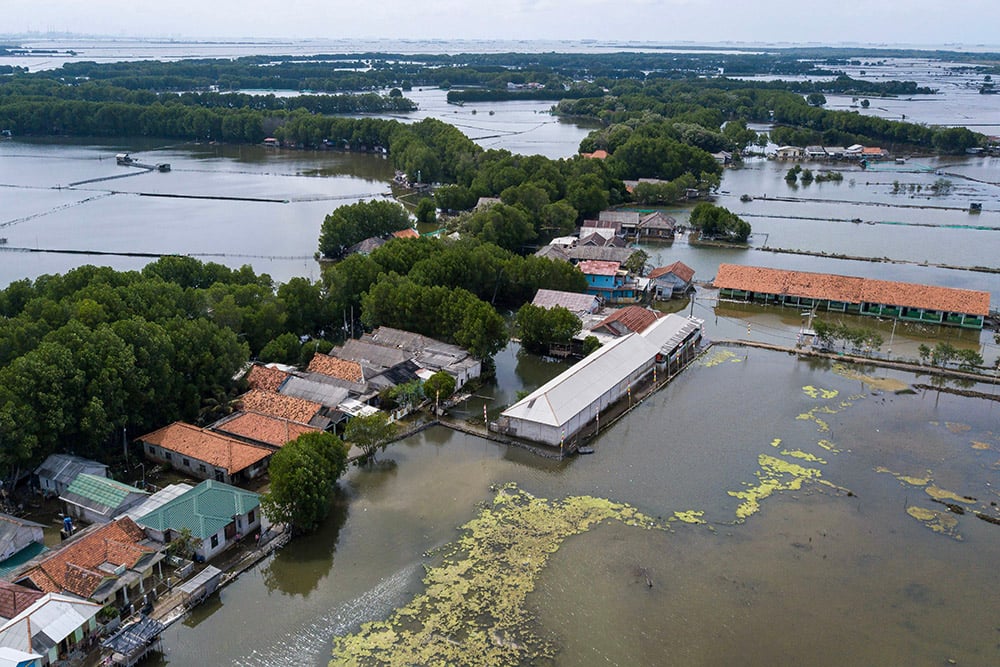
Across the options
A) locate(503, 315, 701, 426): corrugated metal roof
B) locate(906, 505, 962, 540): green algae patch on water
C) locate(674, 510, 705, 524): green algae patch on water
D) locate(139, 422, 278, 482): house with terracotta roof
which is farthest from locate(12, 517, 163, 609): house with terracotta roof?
locate(906, 505, 962, 540): green algae patch on water

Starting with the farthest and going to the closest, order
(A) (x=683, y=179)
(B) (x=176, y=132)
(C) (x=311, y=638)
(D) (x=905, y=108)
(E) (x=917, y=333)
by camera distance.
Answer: (D) (x=905, y=108) < (B) (x=176, y=132) < (A) (x=683, y=179) < (E) (x=917, y=333) < (C) (x=311, y=638)

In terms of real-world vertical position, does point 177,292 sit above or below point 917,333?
above

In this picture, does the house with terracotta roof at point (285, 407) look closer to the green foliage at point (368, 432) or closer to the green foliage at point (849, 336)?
the green foliage at point (368, 432)

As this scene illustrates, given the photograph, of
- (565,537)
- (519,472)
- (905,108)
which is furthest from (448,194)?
(905,108)

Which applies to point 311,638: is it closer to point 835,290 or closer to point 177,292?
point 177,292

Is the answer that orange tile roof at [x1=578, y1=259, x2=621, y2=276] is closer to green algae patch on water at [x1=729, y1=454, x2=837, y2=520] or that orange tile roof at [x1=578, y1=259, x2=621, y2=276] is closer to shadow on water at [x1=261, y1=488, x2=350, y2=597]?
green algae patch on water at [x1=729, y1=454, x2=837, y2=520]

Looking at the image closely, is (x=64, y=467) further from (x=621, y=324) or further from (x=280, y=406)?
(x=621, y=324)

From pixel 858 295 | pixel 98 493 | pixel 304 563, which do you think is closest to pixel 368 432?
pixel 304 563

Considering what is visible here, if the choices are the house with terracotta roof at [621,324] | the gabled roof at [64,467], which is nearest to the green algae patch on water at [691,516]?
the house with terracotta roof at [621,324]
